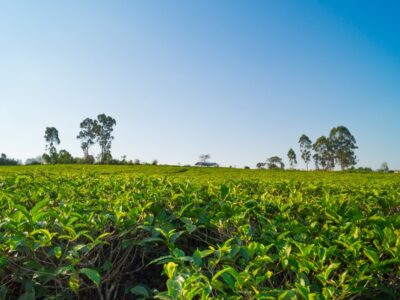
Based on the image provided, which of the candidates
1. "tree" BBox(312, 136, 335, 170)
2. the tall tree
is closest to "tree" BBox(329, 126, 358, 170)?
"tree" BBox(312, 136, 335, 170)

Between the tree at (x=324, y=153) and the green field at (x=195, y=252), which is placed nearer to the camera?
the green field at (x=195, y=252)

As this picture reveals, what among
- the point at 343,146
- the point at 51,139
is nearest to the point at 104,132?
the point at 51,139

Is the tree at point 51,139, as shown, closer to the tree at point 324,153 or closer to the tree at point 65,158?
the tree at point 65,158

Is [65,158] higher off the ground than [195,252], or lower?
higher

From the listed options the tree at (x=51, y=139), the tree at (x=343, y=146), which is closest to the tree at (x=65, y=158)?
the tree at (x=51, y=139)

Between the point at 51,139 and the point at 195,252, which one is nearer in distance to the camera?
the point at 195,252

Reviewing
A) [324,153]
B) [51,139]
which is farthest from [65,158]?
[324,153]

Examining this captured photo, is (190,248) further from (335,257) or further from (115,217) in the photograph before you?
(335,257)

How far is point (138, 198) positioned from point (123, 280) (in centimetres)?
69

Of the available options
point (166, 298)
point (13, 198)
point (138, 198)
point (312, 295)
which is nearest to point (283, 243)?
point (312, 295)

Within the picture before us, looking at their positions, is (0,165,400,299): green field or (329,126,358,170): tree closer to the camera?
(0,165,400,299): green field

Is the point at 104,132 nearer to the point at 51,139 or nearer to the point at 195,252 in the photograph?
the point at 51,139

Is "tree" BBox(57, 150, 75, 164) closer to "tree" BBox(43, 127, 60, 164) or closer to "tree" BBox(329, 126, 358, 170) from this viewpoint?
"tree" BBox(43, 127, 60, 164)

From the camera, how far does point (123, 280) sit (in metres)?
2.39
